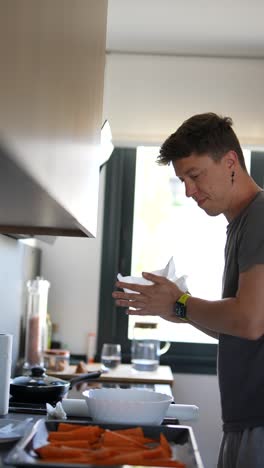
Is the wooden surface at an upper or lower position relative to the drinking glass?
lower

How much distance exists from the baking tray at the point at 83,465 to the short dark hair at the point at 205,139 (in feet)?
2.46

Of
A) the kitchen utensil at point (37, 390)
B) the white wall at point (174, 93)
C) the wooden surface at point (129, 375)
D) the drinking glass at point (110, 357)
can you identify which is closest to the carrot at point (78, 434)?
the kitchen utensil at point (37, 390)

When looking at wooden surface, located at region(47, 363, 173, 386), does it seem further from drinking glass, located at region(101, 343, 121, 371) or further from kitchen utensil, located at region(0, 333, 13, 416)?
kitchen utensil, located at region(0, 333, 13, 416)

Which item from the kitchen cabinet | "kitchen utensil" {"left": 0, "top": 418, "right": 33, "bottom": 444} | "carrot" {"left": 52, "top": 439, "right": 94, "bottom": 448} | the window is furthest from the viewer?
the window

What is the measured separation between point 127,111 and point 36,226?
1294 mm

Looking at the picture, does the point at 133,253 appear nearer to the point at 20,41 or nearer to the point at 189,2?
the point at 189,2

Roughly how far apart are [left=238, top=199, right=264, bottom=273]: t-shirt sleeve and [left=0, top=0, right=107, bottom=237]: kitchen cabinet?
1.37 ft

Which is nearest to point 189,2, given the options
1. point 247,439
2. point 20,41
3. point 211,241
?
point 211,241

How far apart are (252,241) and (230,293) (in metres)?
0.21

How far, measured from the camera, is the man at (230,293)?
58.4 inches

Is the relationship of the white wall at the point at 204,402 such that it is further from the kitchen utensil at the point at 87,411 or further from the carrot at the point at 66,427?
the carrot at the point at 66,427

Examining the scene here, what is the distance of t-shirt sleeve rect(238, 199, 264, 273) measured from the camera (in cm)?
149

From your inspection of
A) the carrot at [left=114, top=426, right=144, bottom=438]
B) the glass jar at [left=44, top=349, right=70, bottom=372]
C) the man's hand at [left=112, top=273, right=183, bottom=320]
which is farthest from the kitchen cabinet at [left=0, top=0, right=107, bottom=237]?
the glass jar at [left=44, top=349, right=70, bottom=372]

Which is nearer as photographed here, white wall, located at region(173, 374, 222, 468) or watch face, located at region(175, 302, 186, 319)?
watch face, located at region(175, 302, 186, 319)
